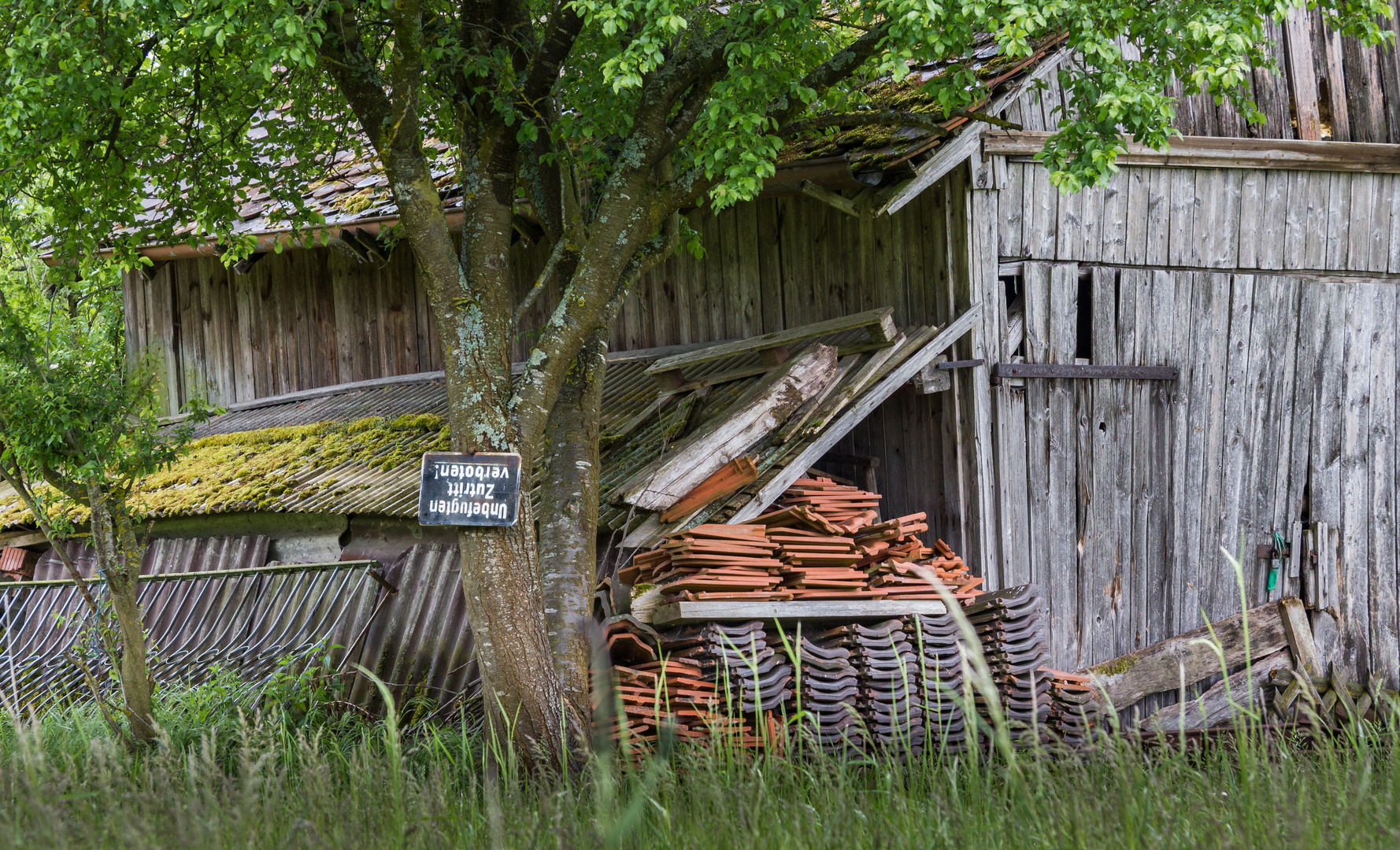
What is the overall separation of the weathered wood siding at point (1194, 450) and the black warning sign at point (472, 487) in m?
3.39

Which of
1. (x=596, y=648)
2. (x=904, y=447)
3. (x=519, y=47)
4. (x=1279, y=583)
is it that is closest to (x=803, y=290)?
(x=904, y=447)

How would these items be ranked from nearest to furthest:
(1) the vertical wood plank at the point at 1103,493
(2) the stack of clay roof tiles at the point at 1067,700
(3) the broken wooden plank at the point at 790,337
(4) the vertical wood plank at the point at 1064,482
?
1. (2) the stack of clay roof tiles at the point at 1067,700
2. (3) the broken wooden plank at the point at 790,337
3. (4) the vertical wood plank at the point at 1064,482
4. (1) the vertical wood plank at the point at 1103,493

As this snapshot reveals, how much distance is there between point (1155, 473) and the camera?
7.95 meters

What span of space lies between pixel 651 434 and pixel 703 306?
1.64m

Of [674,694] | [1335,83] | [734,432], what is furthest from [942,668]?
[1335,83]

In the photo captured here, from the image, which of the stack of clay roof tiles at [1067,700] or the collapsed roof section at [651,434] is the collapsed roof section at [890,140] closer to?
the collapsed roof section at [651,434]

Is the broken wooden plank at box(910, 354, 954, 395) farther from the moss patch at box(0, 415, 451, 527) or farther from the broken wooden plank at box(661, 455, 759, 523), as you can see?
the moss patch at box(0, 415, 451, 527)

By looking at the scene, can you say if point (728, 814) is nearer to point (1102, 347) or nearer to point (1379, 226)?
point (1102, 347)

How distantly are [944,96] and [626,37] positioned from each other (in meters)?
1.83

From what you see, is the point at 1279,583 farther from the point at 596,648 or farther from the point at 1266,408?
the point at 596,648

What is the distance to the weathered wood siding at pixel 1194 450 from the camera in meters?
7.68

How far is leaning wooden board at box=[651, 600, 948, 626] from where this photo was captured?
5961 mm

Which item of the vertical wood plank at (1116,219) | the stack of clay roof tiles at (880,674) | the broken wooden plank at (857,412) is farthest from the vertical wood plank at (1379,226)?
the stack of clay roof tiles at (880,674)

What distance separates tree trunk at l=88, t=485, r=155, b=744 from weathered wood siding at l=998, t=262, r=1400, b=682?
4955mm
